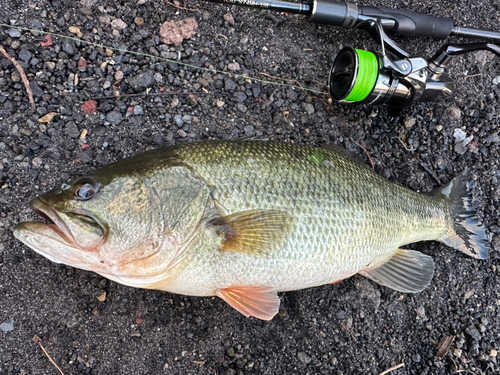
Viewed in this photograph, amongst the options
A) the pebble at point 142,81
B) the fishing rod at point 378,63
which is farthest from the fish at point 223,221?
the pebble at point 142,81

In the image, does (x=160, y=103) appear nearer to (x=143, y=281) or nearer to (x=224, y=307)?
(x=143, y=281)

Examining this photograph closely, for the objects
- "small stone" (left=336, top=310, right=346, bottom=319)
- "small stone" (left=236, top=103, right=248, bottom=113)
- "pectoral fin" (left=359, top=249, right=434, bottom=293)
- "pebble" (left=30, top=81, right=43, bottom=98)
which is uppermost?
"small stone" (left=236, top=103, right=248, bottom=113)

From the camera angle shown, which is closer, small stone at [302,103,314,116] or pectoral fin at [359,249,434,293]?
pectoral fin at [359,249,434,293]

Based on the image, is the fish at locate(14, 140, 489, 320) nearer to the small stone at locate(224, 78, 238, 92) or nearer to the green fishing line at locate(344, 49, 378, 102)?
the green fishing line at locate(344, 49, 378, 102)

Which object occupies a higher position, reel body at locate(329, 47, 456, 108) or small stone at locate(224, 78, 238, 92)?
reel body at locate(329, 47, 456, 108)

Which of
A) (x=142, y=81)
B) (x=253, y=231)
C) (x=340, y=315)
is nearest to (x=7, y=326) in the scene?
(x=253, y=231)

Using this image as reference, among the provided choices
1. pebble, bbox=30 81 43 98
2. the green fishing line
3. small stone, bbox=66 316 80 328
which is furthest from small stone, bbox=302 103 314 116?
small stone, bbox=66 316 80 328
